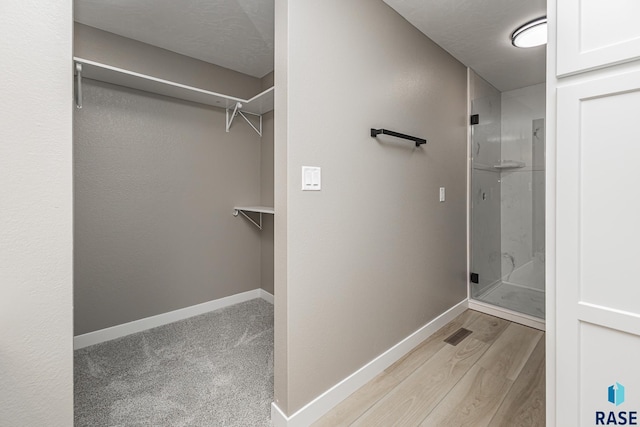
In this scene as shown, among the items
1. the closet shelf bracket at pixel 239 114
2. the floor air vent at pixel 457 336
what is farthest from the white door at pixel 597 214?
the closet shelf bracket at pixel 239 114

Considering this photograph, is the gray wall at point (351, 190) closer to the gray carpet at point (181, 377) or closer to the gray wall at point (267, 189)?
the gray carpet at point (181, 377)

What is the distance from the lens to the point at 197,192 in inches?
99.9

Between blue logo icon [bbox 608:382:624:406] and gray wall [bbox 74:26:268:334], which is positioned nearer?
blue logo icon [bbox 608:382:624:406]

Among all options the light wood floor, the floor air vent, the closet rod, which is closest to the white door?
the light wood floor

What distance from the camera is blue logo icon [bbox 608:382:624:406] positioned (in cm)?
83

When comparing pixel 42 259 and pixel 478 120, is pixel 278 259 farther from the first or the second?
pixel 478 120

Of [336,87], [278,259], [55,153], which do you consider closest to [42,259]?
[55,153]

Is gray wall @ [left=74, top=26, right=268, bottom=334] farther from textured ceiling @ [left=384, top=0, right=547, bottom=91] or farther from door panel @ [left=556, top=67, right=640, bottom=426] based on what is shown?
door panel @ [left=556, top=67, right=640, bottom=426]

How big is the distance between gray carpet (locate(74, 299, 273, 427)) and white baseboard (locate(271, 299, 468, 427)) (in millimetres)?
153

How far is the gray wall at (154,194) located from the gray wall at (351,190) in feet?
4.90

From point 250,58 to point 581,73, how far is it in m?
2.32

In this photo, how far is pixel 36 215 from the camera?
2.63ft

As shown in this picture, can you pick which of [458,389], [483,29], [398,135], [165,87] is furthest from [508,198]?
[165,87]

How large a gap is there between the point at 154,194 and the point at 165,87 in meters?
0.83
